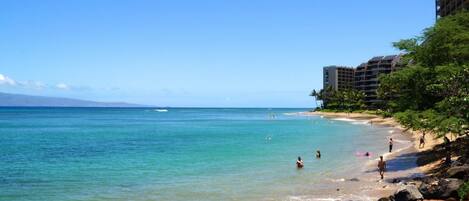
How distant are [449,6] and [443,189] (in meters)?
89.5

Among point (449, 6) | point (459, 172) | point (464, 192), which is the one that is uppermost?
point (449, 6)

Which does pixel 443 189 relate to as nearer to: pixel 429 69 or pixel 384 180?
pixel 384 180

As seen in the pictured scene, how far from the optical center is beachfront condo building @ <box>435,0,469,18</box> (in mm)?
91062

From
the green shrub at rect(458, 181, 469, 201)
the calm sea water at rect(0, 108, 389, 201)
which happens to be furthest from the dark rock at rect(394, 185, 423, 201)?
the calm sea water at rect(0, 108, 389, 201)

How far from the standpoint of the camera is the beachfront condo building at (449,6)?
9106 cm

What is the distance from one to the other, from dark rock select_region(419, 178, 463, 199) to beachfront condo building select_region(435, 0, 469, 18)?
242ft

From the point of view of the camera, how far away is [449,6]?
101m

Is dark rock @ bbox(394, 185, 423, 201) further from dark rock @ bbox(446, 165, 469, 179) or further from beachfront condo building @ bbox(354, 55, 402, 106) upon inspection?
beachfront condo building @ bbox(354, 55, 402, 106)

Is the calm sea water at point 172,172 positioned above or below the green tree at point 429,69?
below

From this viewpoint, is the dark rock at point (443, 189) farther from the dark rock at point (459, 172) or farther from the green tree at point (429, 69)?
the green tree at point (429, 69)

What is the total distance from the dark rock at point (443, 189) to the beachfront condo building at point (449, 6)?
242 feet

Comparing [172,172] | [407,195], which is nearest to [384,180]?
[407,195]

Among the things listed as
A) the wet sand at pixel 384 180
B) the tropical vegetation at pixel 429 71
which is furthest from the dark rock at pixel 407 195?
the tropical vegetation at pixel 429 71

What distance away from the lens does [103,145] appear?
61.1 meters
